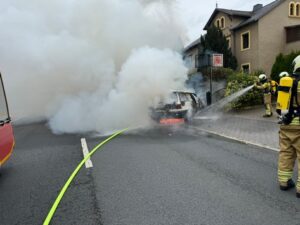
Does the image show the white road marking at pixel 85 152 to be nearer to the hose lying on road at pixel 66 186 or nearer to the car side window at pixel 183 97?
the hose lying on road at pixel 66 186

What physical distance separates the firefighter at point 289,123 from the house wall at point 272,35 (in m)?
19.5

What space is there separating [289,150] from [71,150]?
5168 millimetres

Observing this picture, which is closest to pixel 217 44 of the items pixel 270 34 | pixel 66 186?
pixel 270 34

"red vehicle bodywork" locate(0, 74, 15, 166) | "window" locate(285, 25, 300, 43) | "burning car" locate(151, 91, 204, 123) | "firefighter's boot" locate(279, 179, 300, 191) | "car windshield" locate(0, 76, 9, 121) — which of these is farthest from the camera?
"window" locate(285, 25, 300, 43)

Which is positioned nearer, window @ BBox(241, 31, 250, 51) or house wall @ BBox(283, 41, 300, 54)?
house wall @ BBox(283, 41, 300, 54)

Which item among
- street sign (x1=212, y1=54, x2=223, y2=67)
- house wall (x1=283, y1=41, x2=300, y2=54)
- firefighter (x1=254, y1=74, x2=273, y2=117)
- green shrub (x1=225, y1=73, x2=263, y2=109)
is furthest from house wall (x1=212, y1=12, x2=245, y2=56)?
firefighter (x1=254, y1=74, x2=273, y2=117)

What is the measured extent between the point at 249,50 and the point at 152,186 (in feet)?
69.7

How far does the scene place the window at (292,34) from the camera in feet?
69.3

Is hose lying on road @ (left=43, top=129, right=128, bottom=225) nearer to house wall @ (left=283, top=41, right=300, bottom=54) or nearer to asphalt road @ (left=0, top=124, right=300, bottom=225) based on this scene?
asphalt road @ (left=0, top=124, right=300, bottom=225)

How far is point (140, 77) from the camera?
9555mm

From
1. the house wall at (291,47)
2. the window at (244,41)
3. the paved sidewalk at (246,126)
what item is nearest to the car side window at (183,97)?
the paved sidewalk at (246,126)

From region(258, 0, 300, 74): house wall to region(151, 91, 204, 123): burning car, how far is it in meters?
13.8

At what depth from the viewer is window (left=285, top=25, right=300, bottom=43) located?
21125 millimetres

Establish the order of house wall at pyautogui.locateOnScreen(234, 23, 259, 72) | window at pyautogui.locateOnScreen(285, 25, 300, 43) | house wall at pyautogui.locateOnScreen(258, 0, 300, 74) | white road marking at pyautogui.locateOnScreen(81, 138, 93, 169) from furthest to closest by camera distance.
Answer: house wall at pyautogui.locateOnScreen(234, 23, 259, 72)
house wall at pyautogui.locateOnScreen(258, 0, 300, 74)
window at pyautogui.locateOnScreen(285, 25, 300, 43)
white road marking at pyautogui.locateOnScreen(81, 138, 93, 169)
